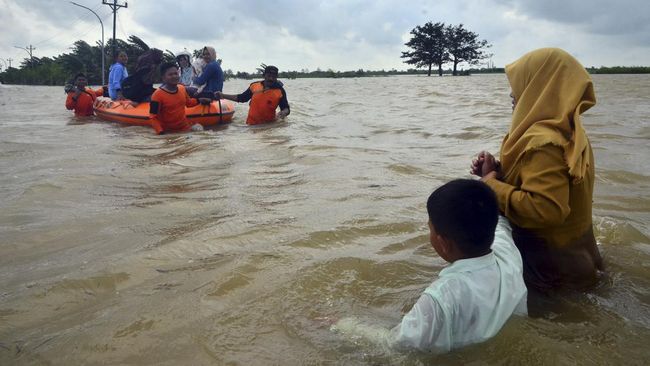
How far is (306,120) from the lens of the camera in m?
11.2

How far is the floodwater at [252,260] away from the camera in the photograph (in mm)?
1956

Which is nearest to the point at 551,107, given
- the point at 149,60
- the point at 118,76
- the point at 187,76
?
the point at 149,60

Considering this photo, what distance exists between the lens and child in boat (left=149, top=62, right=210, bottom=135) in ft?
26.8

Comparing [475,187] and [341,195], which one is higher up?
[475,187]

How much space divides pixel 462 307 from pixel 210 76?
8.93m

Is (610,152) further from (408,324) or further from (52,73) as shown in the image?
(52,73)

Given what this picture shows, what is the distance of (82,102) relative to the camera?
39.1 ft

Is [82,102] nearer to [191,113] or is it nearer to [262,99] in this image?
[191,113]

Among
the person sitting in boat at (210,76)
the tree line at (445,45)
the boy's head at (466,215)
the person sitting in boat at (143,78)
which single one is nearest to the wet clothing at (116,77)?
the person sitting in boat at (143,78)

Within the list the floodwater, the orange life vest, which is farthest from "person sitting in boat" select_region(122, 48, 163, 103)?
the floodwater

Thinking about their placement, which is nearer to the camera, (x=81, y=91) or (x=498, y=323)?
(x=498, y=323)

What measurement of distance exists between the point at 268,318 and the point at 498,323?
1.01 meters

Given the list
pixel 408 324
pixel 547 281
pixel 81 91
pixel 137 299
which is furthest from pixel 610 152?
pixel 81 91

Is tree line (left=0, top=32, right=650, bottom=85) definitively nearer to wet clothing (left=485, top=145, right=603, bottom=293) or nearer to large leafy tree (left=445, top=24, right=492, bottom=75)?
large leafy tree (left=445, top=24, right=492, bottom=75)
